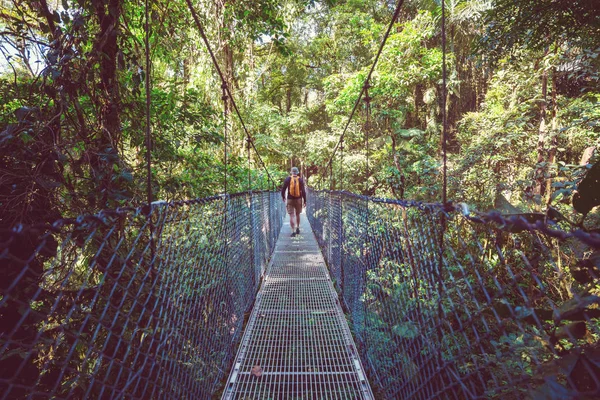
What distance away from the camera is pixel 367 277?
5.27 feet

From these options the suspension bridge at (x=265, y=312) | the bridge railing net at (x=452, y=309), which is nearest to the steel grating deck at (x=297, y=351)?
the suspension bridge at (x=265, y=312)

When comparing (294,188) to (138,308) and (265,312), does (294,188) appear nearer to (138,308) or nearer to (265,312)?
(265,312)

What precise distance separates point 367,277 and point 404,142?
6.45 meters

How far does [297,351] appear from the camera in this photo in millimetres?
1675

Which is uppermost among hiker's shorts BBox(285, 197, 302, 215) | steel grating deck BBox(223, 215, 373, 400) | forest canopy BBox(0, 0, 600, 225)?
forest canopy BBox(0, 0, 600, 225)

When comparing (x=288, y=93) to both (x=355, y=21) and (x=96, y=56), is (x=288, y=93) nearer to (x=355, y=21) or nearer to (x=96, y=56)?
(x=355, y=21)

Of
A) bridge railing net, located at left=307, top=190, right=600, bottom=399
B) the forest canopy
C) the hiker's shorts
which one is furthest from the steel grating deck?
the hiker's shorts

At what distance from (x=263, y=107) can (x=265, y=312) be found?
626 centimetres

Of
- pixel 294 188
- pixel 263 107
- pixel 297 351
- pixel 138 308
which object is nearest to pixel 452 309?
pixel 297 351

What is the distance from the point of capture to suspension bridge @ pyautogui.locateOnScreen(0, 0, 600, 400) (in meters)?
0.50

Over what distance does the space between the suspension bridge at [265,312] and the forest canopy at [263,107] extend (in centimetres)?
20

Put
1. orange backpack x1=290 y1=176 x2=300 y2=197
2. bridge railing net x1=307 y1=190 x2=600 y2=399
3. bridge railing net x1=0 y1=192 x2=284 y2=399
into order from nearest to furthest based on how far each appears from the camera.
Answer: bridge railing net x1=307 y1=190 x2=600 y2=399
bridge railing net x1=0 y1=192 x2=284 y2=399
orange backpack x1=290 y1=176 x2=300 y2=197

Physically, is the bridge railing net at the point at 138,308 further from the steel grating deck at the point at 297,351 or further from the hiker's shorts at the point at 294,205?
the hiker's shorts at the point at 294,205

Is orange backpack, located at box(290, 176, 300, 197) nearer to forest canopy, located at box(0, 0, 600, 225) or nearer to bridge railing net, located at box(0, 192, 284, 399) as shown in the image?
forest canopy, located at box(0, 0, 600, 225)
